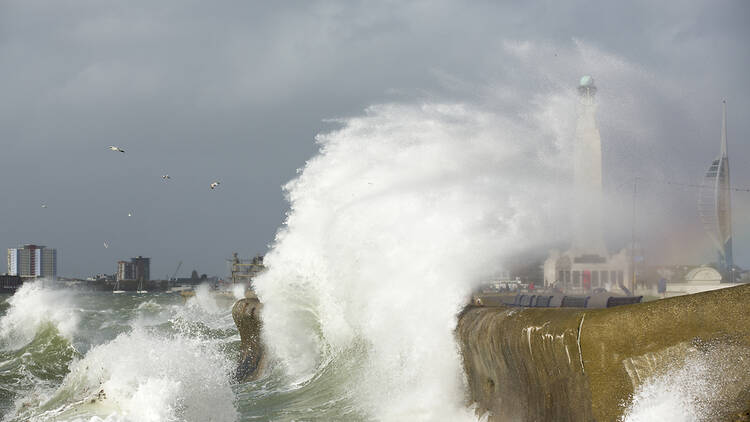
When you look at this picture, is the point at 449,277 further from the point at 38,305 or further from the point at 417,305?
the point at 38,305

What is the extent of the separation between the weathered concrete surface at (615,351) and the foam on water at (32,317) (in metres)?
18.9

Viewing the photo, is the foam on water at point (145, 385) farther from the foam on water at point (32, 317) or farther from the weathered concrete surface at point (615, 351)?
the foam on water at point (32, 317)

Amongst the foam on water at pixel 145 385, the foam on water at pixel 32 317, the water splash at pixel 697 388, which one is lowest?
the foam on water at pixel 32 317

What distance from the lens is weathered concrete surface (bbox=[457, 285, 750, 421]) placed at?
5.16 metres

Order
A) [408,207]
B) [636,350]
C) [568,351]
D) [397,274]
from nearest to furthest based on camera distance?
1. [636,350]
2. [568,351]
3. [397,274]
4. [408,207]

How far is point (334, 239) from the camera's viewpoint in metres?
13.6

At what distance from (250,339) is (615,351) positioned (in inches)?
418

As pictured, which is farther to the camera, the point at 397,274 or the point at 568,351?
the point at 397,274

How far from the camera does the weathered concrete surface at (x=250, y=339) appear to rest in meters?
14.1

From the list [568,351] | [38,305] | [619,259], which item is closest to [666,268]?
[619,259]

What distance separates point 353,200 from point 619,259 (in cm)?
3572

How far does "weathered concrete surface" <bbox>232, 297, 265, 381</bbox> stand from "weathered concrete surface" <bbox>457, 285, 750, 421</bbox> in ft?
26.3

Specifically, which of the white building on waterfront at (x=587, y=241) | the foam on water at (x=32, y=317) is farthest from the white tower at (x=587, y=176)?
the foam on water at (x=32, y=317)

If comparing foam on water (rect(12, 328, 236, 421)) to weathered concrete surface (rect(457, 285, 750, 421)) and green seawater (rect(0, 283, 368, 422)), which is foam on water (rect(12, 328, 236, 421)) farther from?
weathered concrete surface (rect(457, 285, 750, 421))
